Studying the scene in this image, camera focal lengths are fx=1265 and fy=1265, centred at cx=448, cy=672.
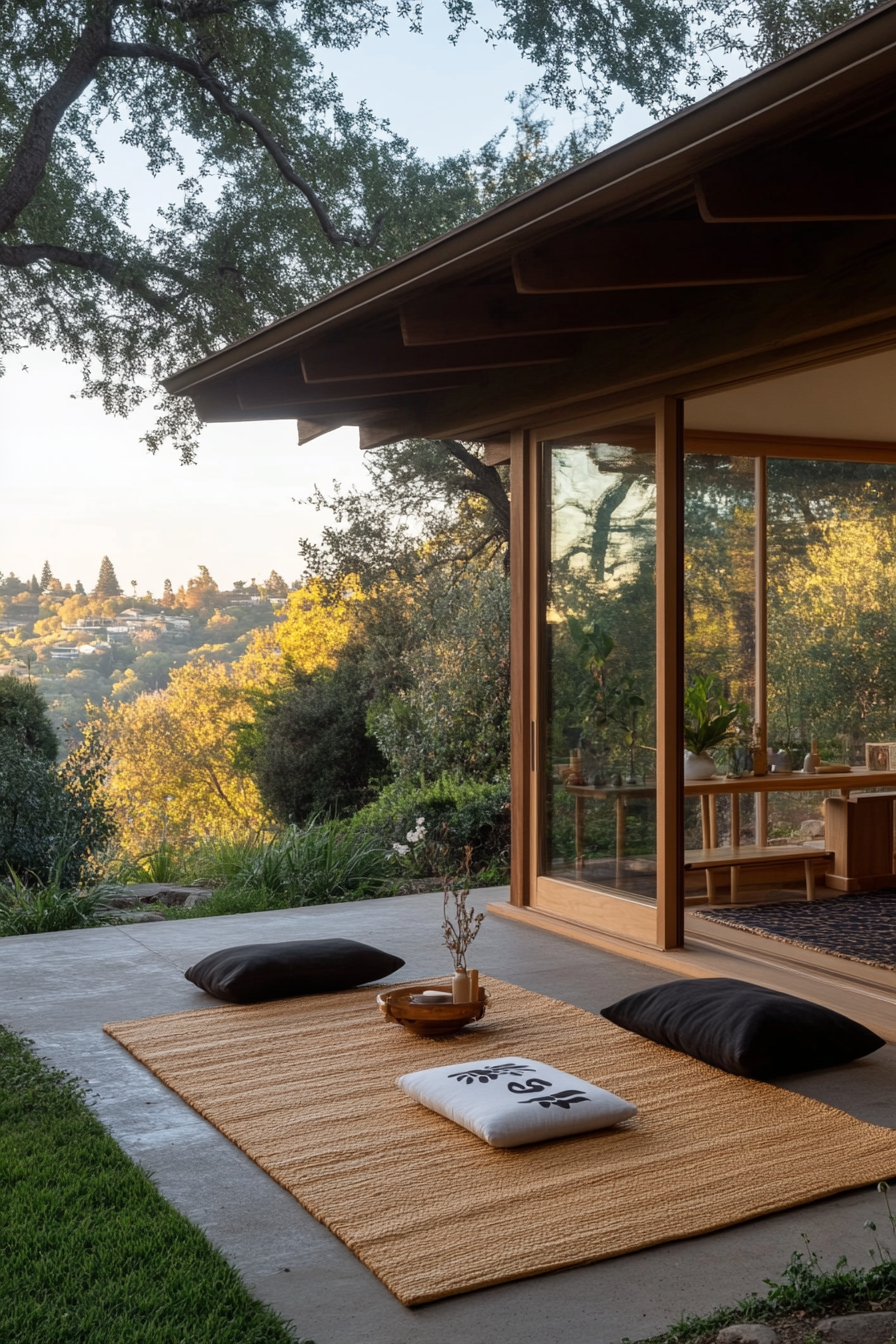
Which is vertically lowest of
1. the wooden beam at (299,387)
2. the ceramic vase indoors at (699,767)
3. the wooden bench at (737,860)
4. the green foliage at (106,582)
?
the wooden bench at (737,860)

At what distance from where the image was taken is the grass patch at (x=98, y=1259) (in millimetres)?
2504

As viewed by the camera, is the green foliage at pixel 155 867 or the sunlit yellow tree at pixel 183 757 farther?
the sunlit yellow tree at pixel 183 757

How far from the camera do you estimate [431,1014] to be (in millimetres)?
4457

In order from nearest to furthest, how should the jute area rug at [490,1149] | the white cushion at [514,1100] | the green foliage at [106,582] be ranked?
the jute area rug at [490,1149] < the white cushion at [514,1100] < the green foliage at [106,582]

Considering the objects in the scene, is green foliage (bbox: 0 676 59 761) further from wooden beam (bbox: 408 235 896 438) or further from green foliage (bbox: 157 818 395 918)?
wooden beam (bbox: 408 235 896 438)

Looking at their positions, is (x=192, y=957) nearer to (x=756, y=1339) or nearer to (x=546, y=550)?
(x=546, y=550)

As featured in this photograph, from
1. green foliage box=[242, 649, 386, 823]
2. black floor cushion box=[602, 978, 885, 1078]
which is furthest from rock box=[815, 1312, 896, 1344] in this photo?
green foliage box=[242, 649, 386, 823]

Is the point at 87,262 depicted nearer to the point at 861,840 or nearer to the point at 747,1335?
the point at 861,840

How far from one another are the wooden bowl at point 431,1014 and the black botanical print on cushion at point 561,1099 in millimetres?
884

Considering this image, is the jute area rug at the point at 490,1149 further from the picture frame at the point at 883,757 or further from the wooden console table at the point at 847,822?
the picture frame at the point at 883,757

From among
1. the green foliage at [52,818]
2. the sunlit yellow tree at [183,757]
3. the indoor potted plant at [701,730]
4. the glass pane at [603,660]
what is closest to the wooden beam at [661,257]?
the glass pane at [603,660]

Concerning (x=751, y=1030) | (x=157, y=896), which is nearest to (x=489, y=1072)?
(x=751, y=1030)

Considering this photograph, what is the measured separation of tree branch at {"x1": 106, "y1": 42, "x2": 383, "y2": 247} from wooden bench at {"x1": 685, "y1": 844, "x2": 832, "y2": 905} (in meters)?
7.57

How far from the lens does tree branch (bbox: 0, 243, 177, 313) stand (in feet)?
37.2
